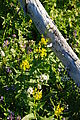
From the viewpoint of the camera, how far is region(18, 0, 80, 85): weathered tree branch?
12.9 ft

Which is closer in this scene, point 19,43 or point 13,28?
point 19,43

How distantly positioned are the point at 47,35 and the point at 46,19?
228mm

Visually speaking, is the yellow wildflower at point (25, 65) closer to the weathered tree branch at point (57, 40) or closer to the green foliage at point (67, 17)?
the weathered tree branch at point (57, 40)

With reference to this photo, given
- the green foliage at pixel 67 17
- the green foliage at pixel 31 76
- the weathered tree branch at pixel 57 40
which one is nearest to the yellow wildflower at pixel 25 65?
the green foliage at pixel 31 76

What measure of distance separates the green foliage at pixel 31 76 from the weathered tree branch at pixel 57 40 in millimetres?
180

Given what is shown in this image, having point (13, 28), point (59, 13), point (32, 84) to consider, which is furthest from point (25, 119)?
point (59, 13)

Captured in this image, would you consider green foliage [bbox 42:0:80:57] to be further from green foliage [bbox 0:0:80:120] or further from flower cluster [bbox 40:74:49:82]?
flower cluster [bbox 40:74:49:82]

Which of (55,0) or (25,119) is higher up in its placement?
(55,0)

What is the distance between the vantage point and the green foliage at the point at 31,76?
3709 millimetres

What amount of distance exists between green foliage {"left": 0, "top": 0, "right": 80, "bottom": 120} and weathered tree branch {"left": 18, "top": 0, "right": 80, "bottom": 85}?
18 centimetres

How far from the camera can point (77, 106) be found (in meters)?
4.12

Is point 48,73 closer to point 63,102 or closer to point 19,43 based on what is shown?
point 63,102

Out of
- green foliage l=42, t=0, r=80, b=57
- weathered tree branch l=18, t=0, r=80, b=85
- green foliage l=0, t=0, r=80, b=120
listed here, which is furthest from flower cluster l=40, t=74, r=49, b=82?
green foliage l=42, t=0, r=80, b=57

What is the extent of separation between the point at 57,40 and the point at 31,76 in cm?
64
